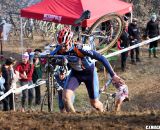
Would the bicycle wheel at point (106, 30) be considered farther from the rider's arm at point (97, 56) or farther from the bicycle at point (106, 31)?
the rider's arm at point (97, 56)

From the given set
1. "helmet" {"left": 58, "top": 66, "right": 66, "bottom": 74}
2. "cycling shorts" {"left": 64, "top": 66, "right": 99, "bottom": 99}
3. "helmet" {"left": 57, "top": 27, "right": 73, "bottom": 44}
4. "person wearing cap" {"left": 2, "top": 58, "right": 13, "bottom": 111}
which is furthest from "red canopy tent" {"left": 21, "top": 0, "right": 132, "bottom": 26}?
"helmet" {"left": 57, "top": 27, "right": 73, "bottom": 44}

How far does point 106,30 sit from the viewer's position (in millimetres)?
12516

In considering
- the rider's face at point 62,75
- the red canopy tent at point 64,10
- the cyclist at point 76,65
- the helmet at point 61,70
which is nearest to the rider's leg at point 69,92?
the cyclist at point 76,65

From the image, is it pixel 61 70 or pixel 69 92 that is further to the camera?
pixel 61 70

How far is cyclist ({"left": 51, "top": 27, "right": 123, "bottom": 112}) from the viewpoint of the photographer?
25.4 feet

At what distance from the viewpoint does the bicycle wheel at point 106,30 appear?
1121cm

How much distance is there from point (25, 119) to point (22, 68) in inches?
222

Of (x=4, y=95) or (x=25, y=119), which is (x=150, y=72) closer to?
(x=4, y=95)

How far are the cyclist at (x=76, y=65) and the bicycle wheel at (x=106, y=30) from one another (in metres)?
3.00

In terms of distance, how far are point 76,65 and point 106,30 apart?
4726 mm

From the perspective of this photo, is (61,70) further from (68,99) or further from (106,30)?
(106,30)

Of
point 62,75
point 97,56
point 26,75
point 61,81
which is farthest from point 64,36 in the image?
point 26,75

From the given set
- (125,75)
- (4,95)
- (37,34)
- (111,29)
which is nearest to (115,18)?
(111,29)

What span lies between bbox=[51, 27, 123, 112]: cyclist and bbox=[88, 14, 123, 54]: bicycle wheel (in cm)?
300
